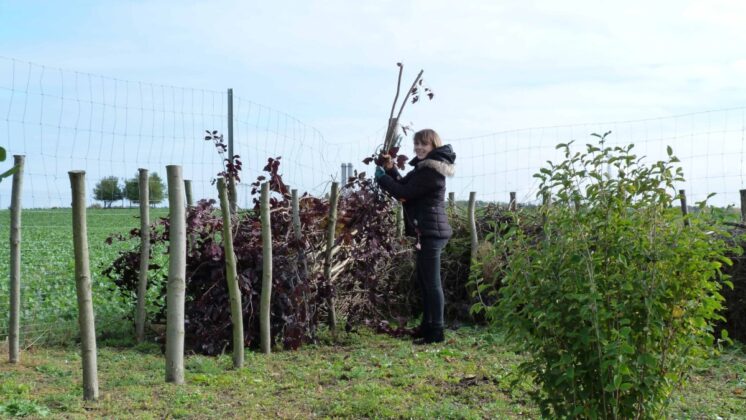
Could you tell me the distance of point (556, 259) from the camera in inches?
135

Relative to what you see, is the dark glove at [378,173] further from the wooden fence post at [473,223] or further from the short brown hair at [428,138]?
the wooden fence post at [473,223]

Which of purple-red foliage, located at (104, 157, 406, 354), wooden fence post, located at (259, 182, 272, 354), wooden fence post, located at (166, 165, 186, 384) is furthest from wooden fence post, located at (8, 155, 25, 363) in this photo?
wooden fence post, located at (259, 182, 272, 354)

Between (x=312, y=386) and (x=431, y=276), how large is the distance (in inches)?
80.0

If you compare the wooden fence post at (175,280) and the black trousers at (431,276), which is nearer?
the wooden fence post at (175,280)

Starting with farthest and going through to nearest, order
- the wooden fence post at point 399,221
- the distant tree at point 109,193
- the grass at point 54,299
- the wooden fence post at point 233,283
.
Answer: the distant tree at point 109,193
the wooden fence post at point 399,221
the grass at point 54,299
the wooden fence post at point 233,283

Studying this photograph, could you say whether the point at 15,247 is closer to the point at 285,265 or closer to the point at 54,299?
the point at 285,265

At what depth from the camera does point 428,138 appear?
267 inches

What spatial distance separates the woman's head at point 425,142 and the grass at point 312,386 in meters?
1.78

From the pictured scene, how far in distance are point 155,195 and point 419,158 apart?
7430 millimetres

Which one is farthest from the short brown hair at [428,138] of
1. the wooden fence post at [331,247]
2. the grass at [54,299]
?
the grass at [54,299]

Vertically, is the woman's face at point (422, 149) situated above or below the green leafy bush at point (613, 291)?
above

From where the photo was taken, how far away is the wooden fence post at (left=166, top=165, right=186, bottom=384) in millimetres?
5016

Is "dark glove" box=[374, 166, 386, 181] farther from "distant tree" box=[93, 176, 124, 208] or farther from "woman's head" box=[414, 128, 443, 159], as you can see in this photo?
"distant tree" box=[93, 176, 124, 208]

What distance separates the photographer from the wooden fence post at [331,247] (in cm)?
699
